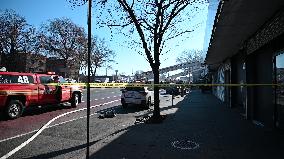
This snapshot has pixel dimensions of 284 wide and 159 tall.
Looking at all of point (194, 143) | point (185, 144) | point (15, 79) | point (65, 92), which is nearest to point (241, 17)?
point (194, 143)

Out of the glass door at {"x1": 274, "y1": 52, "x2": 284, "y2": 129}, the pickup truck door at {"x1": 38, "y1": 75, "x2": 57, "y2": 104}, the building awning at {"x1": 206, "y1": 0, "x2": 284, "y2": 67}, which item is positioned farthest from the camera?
the pickup truck door at {"x1": 38, "y1": 75, "x2": 57, "y2": 104}

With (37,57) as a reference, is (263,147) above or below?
below

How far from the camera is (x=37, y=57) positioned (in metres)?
55.5

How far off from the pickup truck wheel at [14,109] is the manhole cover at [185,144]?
7.41m

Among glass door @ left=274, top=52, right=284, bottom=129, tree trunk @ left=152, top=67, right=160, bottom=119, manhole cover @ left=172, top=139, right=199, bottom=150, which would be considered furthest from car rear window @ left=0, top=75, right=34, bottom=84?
glass door @ left=274, top=52, right=284, bottom=129

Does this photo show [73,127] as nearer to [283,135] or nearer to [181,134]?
[181,134]

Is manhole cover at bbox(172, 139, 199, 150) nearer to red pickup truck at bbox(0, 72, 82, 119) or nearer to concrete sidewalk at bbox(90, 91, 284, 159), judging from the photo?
concrete sidewalk at bbox(90, 91, 284, 159)

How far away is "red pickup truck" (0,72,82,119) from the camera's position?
11969 millimetres

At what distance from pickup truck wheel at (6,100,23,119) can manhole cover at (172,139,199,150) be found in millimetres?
7408

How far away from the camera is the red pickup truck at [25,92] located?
1197cm

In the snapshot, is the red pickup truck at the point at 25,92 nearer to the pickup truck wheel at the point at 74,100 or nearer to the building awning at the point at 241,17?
the pickup truck wheel at the point at 74,100

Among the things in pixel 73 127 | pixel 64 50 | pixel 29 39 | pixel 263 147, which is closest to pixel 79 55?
pixel 64 50

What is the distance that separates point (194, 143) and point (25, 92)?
328 inches

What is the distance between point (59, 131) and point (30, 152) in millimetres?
2708
